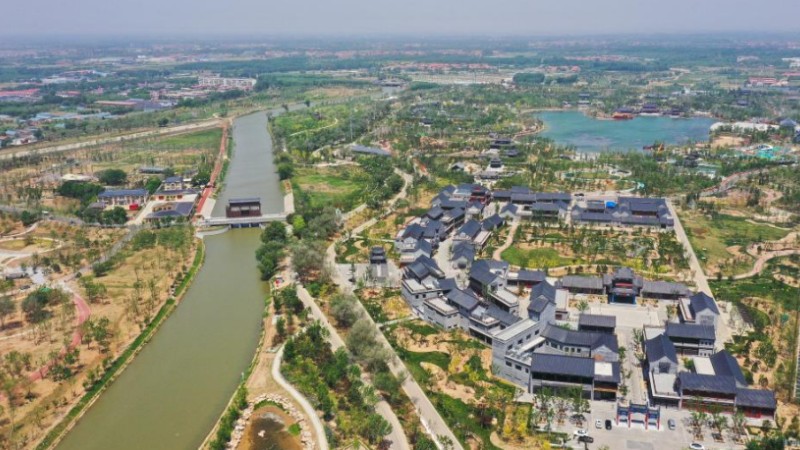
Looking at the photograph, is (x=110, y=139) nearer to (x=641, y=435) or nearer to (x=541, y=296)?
(x=541, y=296)

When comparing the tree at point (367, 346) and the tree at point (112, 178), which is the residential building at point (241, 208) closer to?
the tree at point (112, 178)

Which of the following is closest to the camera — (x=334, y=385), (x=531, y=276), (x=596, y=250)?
(x=334, y=385)

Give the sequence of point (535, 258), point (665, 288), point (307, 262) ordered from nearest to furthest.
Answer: point (665, 288), point (307, 262), point (535, 258)

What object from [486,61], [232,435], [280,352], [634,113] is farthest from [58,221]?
[486,61]

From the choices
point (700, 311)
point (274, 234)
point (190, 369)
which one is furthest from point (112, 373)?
point (700, 311)

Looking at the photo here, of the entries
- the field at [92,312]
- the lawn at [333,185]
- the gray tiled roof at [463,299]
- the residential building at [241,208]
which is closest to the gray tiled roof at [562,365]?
the gray tiled roof at [463,299]

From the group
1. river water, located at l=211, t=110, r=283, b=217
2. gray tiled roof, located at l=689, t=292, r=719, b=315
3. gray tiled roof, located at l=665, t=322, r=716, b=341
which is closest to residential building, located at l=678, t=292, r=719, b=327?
gray tiled roof, located at l=689, t=292, r=719, b=315
